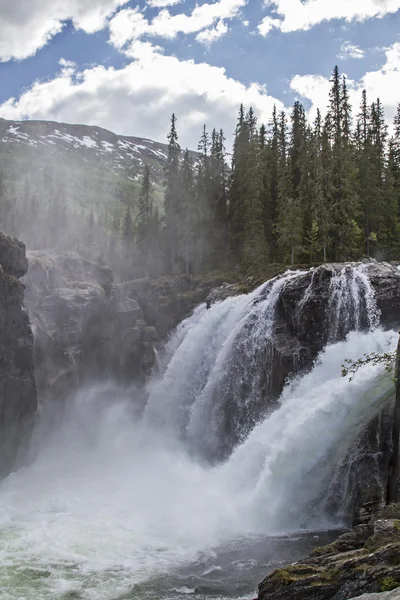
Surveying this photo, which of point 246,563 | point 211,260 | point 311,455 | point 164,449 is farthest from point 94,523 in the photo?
point 211,260

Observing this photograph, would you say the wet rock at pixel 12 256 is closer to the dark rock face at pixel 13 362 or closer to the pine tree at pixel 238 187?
the dark rock face at pixel 13 362

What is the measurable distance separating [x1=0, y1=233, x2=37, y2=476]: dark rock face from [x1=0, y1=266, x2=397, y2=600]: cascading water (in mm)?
2417

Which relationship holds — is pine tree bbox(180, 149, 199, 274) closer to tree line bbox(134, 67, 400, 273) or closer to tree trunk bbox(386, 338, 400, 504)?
tree line bbox(134, 67, 400, 273)

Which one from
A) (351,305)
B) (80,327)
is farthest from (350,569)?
(80,327)

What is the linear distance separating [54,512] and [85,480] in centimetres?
607

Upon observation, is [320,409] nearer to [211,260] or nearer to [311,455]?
[311,455]

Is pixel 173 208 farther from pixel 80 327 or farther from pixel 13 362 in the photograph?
pixel 13 362

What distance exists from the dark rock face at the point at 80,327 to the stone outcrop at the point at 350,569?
3052cm

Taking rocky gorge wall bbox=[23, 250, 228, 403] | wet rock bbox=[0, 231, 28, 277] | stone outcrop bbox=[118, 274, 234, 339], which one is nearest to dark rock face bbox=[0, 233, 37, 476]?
wet rock bbox=[0, 231, 28, 277]

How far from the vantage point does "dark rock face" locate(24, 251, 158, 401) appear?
40.9m

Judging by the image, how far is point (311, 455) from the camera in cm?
2181

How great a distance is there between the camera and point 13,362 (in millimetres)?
32438

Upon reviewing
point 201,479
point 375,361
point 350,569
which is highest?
point 375,361

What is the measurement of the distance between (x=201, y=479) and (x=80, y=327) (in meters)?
19.4
